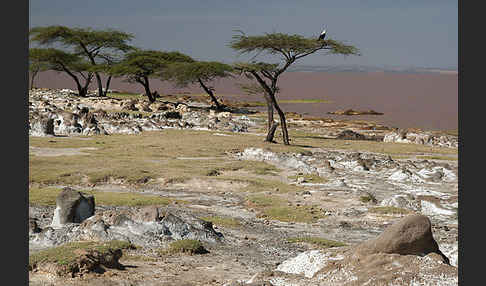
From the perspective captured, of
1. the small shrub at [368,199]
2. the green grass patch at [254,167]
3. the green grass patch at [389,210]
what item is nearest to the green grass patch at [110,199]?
the small shrub at [368,199]

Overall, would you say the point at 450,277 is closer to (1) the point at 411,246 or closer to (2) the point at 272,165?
(1) the point at 411,246

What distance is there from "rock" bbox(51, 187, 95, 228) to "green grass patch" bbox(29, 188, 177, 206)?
11.7 ft

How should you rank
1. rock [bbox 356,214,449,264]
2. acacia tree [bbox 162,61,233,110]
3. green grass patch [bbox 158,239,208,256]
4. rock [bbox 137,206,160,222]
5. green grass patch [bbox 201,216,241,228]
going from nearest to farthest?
rock [bbox 356,214,449,264] → green grass patch [bbox 158,239,208,256] → rock [bbox 137,206,160,222] → green grass patch [bbox 201,216,241,228] → acacia tree [bbox 162,61,233,110]

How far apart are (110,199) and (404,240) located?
12.9 m

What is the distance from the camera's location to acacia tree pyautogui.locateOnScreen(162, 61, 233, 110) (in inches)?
2566

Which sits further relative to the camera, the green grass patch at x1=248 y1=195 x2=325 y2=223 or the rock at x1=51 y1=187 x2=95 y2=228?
the green grass patch at x1=248 y1=195 x2=325 y2=223

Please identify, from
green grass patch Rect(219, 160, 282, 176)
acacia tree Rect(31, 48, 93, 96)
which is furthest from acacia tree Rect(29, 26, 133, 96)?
green grass patch Rect(219, 160, 282, 176)

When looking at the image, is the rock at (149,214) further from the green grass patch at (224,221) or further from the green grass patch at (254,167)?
the green grass patch at (254,167)

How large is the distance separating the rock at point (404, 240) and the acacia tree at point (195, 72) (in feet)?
190

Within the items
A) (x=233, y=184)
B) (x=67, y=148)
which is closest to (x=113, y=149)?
(x=67, y=148)

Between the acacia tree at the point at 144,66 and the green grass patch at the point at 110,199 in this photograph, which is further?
the acacia tree at the point at 144,66

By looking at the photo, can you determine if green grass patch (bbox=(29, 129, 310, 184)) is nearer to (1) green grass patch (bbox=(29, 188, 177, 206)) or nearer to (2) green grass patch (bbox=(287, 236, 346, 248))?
(1) green grass patch (bbox=(29, 188, 177, 206))

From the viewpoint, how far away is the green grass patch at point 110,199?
18.1 metres

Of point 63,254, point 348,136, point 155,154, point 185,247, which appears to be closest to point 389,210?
point 185,247
